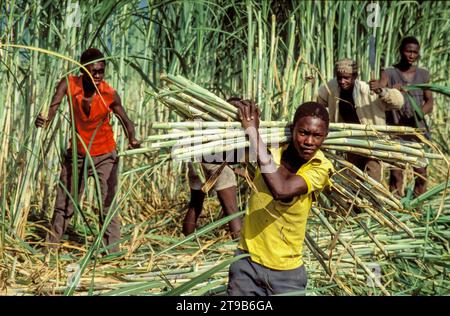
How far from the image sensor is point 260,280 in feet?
7.53

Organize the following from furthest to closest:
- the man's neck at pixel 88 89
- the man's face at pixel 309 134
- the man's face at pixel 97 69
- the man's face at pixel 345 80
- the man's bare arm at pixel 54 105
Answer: the man's face at pixel 345 80
the man's neck at pixel 88 89
the man's face at pixel 97 69
the man's bare arm at pixel 54 105
the man's face at pixel 309 134

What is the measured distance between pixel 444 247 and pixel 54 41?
2487 mm

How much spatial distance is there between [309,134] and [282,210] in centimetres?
28

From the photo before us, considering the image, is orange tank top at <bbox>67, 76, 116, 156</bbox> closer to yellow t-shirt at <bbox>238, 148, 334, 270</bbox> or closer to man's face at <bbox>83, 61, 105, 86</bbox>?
man's face at <bbox>83, 61, 105, 86</bbox>

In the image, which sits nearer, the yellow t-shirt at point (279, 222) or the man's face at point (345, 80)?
the yellow t-shirt at point (279, 222)

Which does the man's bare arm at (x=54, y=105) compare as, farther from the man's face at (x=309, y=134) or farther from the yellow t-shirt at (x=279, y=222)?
the man's face at (x=309, y=134)

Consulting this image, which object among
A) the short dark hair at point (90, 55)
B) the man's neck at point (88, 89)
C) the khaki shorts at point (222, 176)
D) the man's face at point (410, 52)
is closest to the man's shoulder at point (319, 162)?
the khaki shorts at point (222, 176)

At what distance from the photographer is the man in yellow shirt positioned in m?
2.24

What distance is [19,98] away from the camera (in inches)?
169

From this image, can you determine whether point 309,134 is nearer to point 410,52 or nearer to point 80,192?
point 80,192

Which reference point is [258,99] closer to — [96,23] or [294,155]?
[96,23]

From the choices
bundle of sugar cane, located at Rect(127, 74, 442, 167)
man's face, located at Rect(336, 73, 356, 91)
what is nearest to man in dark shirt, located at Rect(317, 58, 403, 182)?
man's face, located at Rect(336, 73, 356, 91)

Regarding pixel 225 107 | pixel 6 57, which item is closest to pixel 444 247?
pixel 225 107

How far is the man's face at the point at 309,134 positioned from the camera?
2223mm
